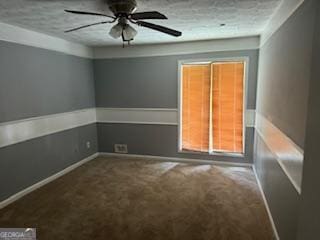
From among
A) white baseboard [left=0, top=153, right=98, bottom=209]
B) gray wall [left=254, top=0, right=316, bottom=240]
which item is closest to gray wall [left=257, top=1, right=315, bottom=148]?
gray wall [left=254, top=0, right=316, bottom=240]

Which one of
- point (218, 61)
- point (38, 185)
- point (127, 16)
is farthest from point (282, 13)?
point (38, 185)

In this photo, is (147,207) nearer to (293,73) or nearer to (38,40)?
(293,73)

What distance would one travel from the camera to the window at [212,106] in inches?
156

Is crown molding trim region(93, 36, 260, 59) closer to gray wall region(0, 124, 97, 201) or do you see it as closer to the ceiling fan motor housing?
gray wall region(0, 124, 97, 201)

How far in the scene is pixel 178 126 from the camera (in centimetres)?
432

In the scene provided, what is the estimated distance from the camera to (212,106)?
13.5ft

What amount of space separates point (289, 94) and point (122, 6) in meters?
1.64

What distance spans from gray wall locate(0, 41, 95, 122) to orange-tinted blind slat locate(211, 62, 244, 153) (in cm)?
252

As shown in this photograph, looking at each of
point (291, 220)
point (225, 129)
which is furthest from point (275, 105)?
point (225, 129)

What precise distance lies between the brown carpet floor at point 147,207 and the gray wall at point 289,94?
1.60 ft

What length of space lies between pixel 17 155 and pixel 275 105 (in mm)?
3236

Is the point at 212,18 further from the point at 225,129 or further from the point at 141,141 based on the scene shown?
the point at 141,141

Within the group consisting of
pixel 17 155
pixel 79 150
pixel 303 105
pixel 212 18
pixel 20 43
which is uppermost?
pixel 212 18

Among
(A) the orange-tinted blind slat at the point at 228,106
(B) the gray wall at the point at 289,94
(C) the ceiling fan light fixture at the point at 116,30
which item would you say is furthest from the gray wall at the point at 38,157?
(B) the gray wall at the point at 289,94
